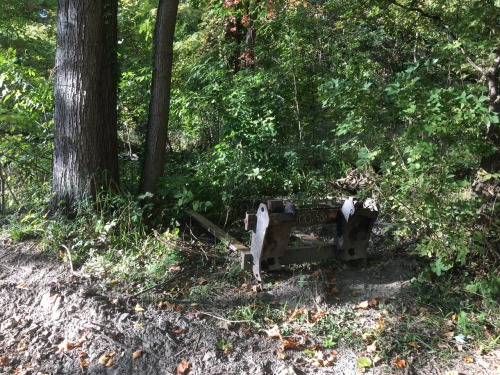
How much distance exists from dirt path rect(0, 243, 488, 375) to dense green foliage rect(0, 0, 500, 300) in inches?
27.4

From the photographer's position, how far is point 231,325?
372cm

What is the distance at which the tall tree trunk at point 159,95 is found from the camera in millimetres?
5602

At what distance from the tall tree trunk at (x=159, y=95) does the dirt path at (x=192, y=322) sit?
1.80 meters

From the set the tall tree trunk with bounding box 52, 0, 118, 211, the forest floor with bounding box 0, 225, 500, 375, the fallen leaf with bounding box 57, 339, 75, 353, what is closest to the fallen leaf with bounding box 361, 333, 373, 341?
the forest floor with bounding box 0, 225, 500, 375

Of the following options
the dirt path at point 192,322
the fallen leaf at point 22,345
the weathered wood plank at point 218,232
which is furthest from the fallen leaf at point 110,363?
the weathered wood plank at point 218,232

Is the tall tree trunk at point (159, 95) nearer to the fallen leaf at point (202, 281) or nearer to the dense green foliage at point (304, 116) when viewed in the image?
the dense green foliage at point (304, 116)

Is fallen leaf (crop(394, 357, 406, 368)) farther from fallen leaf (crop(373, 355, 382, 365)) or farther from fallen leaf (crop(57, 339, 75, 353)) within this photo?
fallen leaf (crop(57, 339, 75, 353))

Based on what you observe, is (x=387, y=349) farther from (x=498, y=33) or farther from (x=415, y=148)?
(x=498, y=33)

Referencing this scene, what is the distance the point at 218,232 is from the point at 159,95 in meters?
2.09

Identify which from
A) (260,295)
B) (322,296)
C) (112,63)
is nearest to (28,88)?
(112,63)

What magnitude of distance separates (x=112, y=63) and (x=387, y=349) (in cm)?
481

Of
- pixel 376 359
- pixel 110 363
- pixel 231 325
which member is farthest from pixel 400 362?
pixel 110 363

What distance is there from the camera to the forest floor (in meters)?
3.31

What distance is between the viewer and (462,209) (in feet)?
12.7
